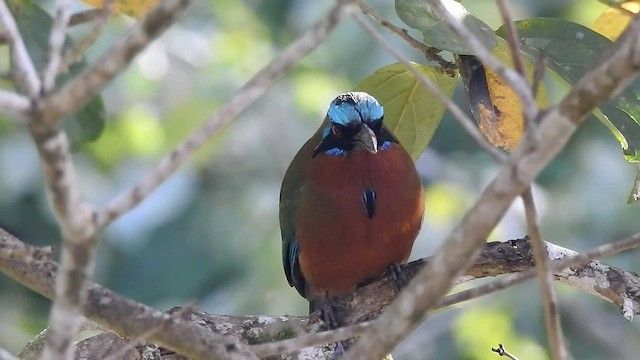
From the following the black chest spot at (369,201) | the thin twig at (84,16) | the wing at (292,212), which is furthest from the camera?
the wing at (292,212)

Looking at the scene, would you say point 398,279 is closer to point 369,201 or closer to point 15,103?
point 369,201

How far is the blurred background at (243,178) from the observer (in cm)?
752

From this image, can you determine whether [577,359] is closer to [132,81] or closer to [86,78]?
[132,81]

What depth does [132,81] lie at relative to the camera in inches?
305

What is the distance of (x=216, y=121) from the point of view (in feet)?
5.03

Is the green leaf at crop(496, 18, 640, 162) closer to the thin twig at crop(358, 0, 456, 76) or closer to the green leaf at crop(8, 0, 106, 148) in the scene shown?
the thin twig at crop(358, 0, 456, 76)

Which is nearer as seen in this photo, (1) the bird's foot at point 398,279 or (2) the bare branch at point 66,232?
(2) the bare branch at point 66,232

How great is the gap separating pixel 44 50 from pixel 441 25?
3.15 feet

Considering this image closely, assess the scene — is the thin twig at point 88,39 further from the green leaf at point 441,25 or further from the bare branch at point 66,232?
the green leaf at point 441,25

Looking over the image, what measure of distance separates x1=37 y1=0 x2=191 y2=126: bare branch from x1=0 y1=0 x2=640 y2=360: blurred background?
17.9ft

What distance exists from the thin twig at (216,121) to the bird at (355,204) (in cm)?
227

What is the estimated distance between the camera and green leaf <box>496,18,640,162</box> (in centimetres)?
282

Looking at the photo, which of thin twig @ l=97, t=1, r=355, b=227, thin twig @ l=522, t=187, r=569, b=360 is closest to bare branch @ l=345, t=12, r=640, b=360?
thin twig @ l=522, t=187, r=569, b=360

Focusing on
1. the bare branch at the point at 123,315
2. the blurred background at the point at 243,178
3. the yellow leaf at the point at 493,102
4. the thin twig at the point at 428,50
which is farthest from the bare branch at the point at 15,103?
the blurred background at the point at 243,178
